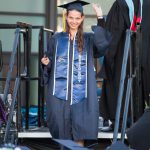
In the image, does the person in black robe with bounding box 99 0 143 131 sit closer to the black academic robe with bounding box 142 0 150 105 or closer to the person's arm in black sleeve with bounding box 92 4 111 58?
the black academic robe with bounding box 142 0 150 105

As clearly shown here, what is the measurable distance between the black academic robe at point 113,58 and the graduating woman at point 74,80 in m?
0.56

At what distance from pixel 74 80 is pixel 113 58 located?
0.85 meters

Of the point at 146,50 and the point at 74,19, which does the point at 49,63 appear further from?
the point at 146,50

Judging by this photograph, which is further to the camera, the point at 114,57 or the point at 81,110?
the point at 114,57

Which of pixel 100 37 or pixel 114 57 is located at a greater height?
pixel 100 37

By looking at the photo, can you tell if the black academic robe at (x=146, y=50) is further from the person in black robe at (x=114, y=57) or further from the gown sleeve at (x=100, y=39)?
the gown sleeve at (x=100, y=39)

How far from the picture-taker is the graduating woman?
6.18 m

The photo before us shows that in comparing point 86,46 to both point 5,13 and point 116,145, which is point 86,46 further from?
point 5,13

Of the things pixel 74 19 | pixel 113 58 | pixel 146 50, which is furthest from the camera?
pixel 113 58

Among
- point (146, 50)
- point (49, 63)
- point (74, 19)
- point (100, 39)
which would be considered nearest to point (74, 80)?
point (49, 63)

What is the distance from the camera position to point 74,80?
620 centimetres

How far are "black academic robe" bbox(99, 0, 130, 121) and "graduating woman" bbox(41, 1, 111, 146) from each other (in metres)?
0.56

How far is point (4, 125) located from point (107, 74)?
132cm

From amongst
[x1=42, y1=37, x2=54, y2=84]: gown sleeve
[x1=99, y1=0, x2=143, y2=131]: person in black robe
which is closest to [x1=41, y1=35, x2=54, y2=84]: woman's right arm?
[x1=42, y1=37, x2=54, y2=84]: gown sleeve
